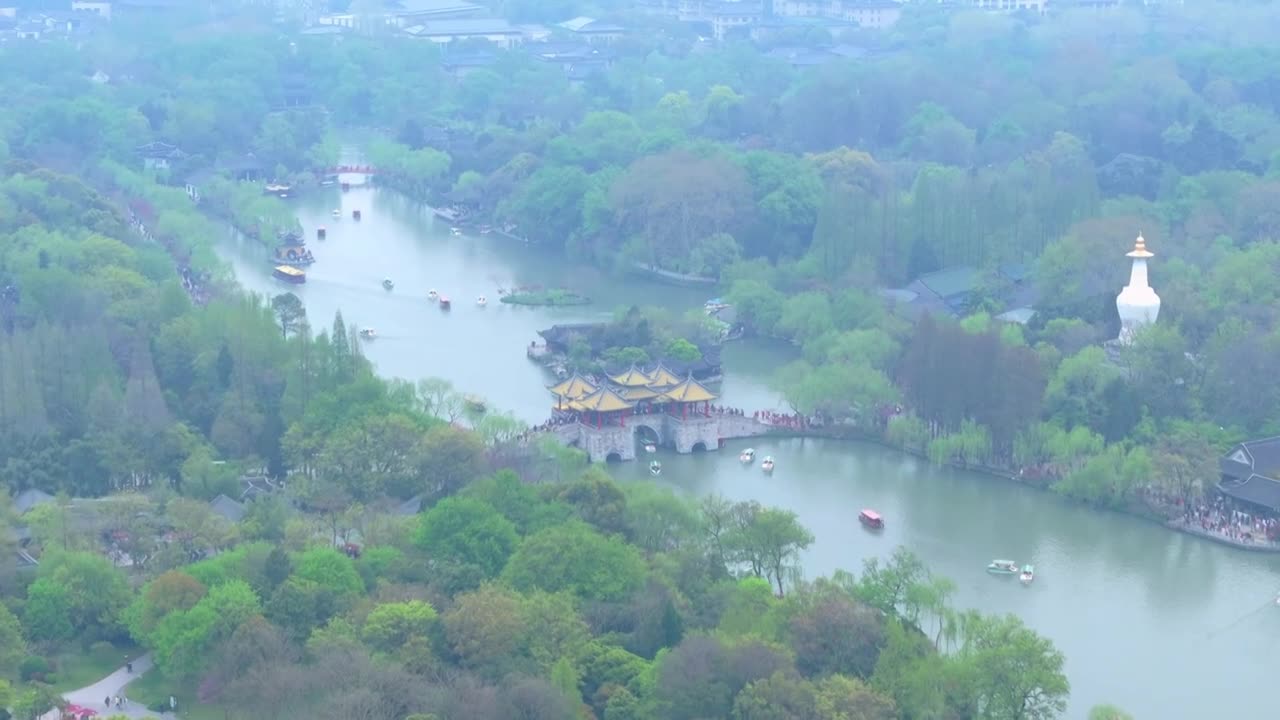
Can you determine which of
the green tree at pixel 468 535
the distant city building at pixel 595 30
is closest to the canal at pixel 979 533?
the green tree at pixel 468 535

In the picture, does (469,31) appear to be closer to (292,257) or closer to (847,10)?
(847,10)

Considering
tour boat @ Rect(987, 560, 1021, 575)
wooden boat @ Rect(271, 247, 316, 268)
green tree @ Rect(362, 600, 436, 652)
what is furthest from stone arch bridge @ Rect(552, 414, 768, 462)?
wooden boat @ Rect(271, 247, 316, 268)

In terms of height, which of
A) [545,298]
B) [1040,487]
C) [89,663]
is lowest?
[545,298]

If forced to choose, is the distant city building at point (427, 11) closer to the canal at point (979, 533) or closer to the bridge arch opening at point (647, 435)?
the canal at point (979, 533)

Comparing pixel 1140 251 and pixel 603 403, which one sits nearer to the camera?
Result: pixel 603 403

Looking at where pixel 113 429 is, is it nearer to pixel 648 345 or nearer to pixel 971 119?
pixel 648 345

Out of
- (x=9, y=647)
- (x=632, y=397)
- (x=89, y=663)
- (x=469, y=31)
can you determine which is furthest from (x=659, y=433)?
(x=469, y=31)

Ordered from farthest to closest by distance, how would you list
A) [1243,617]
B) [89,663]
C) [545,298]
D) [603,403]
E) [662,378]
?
[545,298]
[662,378]
[603,403]
[1243,617]
[89,663]

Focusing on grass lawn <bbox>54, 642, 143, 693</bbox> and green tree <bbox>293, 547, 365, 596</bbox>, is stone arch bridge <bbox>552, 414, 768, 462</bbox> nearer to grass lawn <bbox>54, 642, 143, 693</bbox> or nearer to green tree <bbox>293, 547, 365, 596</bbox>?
green tree <bbox>293, 547, 365, 596</bbox>
